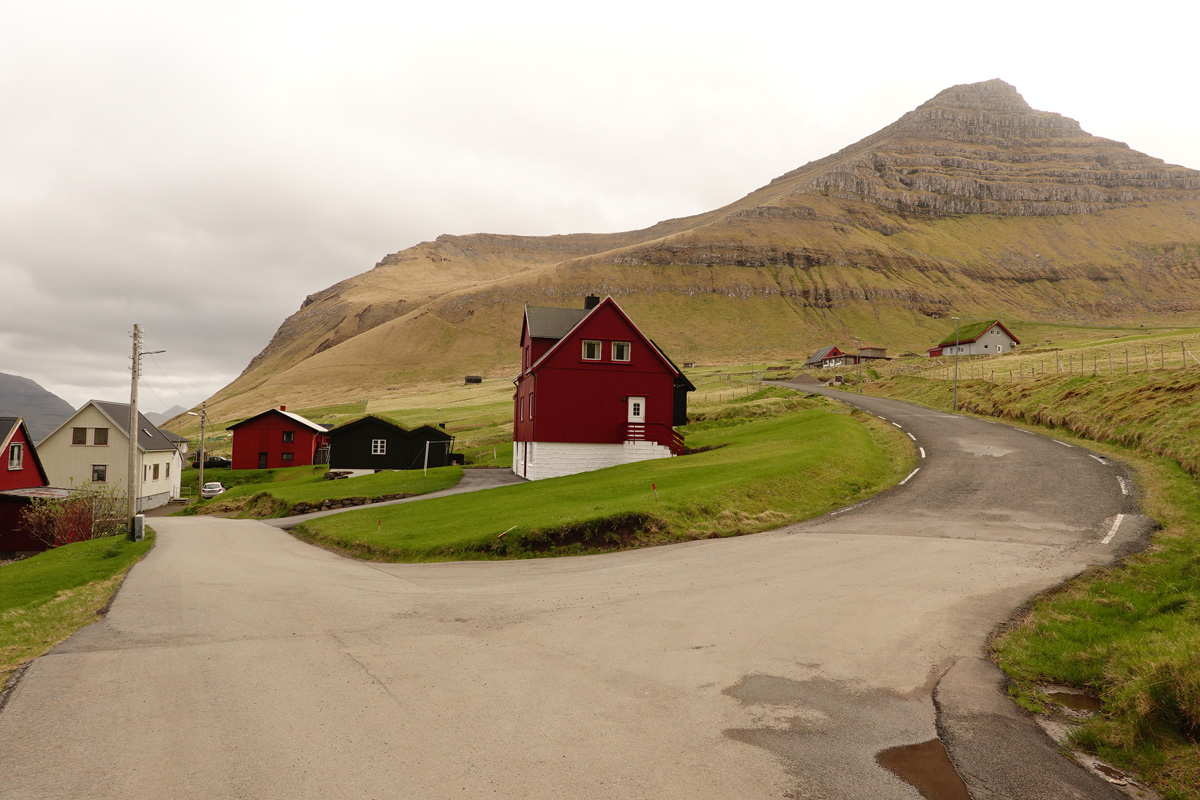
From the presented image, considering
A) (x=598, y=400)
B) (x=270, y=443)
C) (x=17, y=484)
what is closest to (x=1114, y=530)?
(x=598, y=400)

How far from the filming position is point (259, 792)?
6.42 metres

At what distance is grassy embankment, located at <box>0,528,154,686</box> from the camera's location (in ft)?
39.1

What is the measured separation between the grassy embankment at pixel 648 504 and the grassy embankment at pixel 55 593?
7.61 metres

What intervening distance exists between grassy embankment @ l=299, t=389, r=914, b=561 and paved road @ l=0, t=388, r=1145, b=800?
296 centimetres

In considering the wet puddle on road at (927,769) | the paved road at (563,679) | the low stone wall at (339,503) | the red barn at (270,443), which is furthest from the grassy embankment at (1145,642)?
the red barn at (270,443)

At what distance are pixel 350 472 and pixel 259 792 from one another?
5863 centimetres

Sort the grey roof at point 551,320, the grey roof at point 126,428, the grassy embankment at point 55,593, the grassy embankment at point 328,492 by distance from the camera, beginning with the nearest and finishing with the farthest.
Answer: the grassy embankment at point 55,593 → the grassy embankment at point 328,492 → the grey roof at point 551,320 → the grey roof at point 126,428

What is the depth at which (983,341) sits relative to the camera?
12325 centimetres

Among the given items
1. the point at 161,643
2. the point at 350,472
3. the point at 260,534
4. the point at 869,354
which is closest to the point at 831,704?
the point at 161,643

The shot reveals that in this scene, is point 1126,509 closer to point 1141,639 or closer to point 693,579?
point 1141,639

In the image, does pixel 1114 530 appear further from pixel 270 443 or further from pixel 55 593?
pixel 270 443

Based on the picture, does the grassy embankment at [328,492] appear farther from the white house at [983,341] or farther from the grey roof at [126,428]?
the white house at [983,341]

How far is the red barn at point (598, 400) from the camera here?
41.2m

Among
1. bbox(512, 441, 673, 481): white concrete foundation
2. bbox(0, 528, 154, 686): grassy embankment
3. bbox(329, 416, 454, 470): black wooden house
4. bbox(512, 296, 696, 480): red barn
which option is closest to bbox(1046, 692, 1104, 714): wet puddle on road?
bbox(0, 528, 154, 686): grassy embankment
